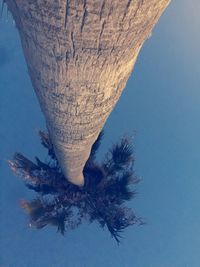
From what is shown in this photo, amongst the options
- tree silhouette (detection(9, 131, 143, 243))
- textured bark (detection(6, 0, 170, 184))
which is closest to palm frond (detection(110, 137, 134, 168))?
tree silhouette (detection(9, 131, 143, 243))

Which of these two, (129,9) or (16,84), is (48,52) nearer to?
(129,9)

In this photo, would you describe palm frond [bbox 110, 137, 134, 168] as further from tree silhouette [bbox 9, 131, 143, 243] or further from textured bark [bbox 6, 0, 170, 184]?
textured bark [bbox 6, 0, 170, 184]

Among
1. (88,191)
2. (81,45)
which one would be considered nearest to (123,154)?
(88,191)

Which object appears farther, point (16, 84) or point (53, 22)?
point (16, 84)

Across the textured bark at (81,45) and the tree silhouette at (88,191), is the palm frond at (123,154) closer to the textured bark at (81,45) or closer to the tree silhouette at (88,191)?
the tree silhouette at (88,191)

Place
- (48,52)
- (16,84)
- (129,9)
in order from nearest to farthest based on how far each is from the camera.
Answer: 1. (129,9)
2. (48,52)
3. (16,84)

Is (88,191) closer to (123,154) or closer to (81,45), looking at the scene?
(123,154)

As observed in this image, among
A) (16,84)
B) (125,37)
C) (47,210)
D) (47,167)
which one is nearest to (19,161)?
(47,167)
